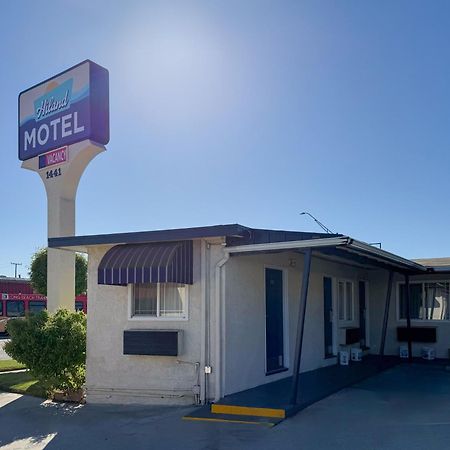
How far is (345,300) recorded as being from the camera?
15.7m

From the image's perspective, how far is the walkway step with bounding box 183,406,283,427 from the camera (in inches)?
313

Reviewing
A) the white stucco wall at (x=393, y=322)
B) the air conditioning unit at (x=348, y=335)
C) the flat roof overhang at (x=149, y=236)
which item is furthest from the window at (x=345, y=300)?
the flat roof overhang at (x=149, y=236)

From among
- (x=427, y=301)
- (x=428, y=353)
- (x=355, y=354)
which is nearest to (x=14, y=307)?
(x=355, y=354)

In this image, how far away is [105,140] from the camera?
1352 cm

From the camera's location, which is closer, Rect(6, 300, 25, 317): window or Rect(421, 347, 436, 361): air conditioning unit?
Rect(421, 347, 436, 361): air conditioning unit

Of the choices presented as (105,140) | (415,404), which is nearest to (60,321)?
(105,140)

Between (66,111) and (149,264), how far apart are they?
6.40 m

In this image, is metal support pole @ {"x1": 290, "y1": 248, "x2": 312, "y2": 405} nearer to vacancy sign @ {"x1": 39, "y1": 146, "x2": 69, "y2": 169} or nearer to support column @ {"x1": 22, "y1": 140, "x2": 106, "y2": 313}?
support column @ {"x1": 22, "y1": 140, "x2": 106, "y2": 313}

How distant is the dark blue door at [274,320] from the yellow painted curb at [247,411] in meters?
2.38

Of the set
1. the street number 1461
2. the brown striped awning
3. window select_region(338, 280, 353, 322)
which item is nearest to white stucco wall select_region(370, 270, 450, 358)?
window select_region(338, 280, 353, 322)

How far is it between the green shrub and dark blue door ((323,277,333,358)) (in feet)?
20.5

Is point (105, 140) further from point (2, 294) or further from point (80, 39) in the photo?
point (2, 294)

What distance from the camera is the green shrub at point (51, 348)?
1027cm

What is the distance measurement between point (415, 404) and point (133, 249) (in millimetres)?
5588
